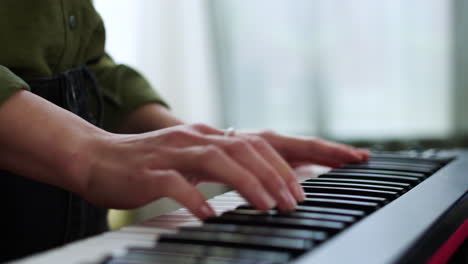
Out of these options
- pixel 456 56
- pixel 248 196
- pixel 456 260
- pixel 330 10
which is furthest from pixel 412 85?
pixel 248 196

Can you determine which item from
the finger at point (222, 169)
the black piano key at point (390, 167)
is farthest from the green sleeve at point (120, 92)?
the finger at point (222, 169)

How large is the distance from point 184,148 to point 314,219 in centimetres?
15

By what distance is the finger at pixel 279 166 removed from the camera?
1.78ft

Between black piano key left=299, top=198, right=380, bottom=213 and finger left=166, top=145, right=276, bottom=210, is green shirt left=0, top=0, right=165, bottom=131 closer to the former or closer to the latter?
finger left=166, top=145, right=276, bottom=210

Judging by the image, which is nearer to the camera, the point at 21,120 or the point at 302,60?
the point at 21,120

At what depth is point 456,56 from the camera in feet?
7.45

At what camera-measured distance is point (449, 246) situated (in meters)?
0.49

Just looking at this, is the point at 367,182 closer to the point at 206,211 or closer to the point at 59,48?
the point at 206,211

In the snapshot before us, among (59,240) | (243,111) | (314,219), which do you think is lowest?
(243,111)

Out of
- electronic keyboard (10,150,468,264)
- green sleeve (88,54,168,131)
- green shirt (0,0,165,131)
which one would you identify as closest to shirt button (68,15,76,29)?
green shirt (0,0,165,131)

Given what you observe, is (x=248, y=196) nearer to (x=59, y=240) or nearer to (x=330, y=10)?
(x=59, y=240)

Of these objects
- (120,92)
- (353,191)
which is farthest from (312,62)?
(353,191)

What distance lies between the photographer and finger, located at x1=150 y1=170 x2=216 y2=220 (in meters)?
0.48

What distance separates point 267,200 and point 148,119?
1.72 ft
